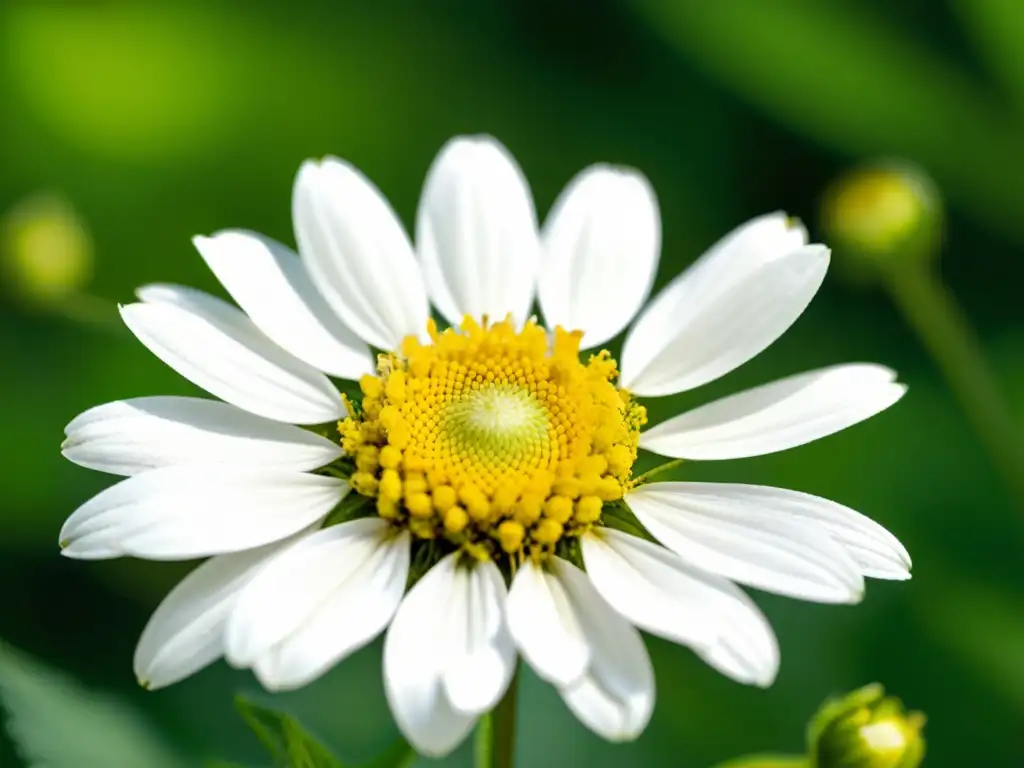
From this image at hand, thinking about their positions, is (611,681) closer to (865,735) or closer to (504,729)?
(504,729)

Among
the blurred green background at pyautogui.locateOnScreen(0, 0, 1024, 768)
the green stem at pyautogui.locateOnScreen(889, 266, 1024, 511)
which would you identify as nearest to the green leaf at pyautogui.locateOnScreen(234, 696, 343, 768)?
the blurred green background at pyautogui.locateOnScreen(0, 0, 1024, 768)

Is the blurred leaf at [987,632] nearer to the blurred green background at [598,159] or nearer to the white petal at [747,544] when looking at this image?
the blurred green background at [598,159]

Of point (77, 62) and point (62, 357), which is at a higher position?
point (77, 62)

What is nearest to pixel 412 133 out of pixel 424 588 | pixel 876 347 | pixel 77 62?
A: pixel 77 62

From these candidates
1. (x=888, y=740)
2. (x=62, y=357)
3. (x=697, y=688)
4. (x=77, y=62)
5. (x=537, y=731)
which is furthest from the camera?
(x=77, y=62)

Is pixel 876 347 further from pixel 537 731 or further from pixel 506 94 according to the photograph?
pixel 537 731

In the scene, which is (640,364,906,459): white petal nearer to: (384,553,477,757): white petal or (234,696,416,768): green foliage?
(384,553,477,757): white petal
